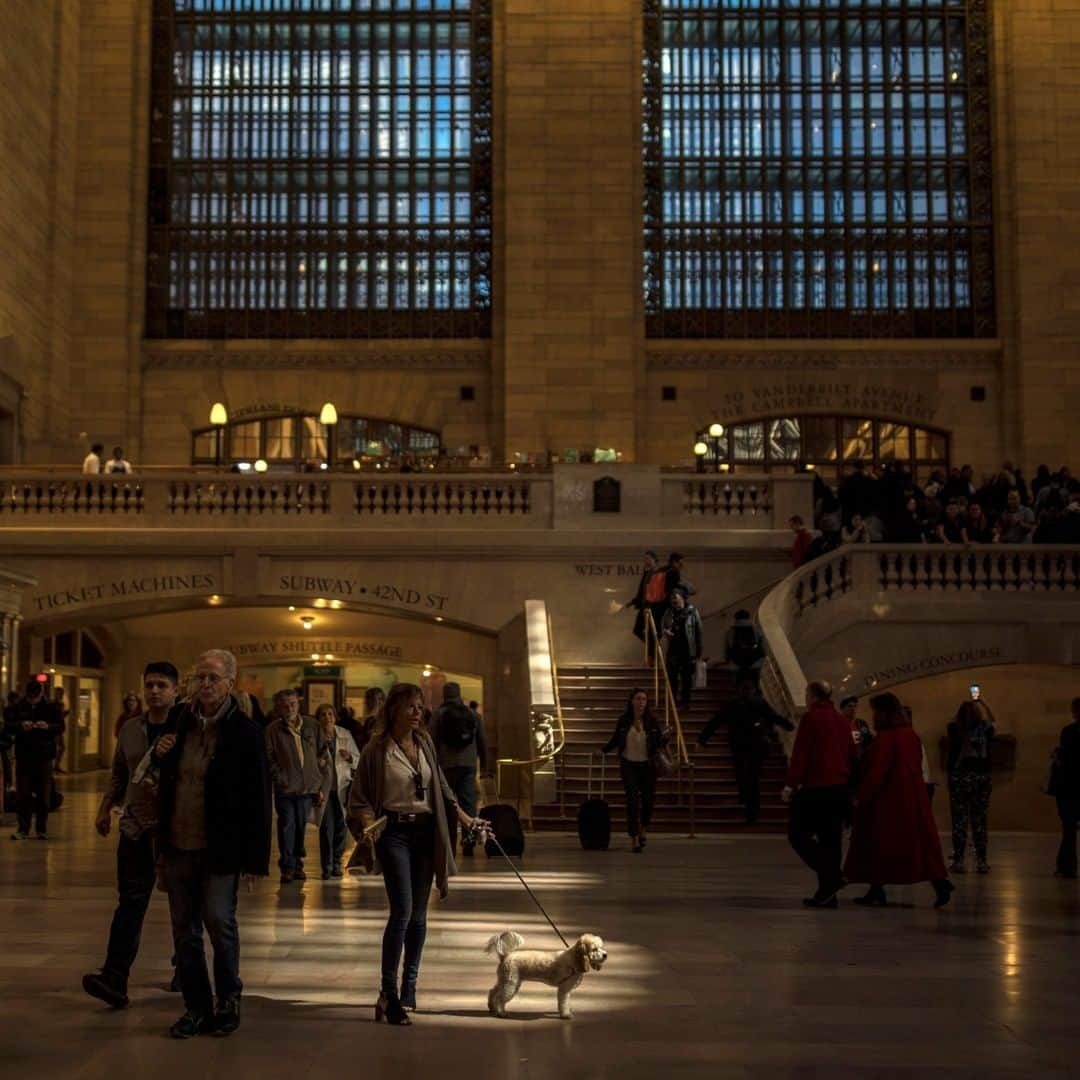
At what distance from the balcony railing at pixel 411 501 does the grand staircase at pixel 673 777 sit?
10.2 feet

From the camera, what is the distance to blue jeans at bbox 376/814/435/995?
7.07 meters

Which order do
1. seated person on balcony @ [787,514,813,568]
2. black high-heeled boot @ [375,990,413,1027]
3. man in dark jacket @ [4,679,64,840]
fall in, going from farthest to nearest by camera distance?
seated person on balcony @ [787,514,813,568] < man in dark jacket @ [4,679,64,840] < black high-heeled boot @ [375,990,413,1027]

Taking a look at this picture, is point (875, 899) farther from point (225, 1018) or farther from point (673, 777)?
point (673, 777)

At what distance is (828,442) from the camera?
101ft

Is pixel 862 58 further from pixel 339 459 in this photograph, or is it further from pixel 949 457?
pixel 339 459

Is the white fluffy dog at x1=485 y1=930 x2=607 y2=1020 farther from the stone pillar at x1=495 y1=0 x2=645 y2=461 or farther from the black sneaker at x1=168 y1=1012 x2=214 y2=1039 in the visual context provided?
the stone pillar at x1=495 y1=0 x2=645 y2=461

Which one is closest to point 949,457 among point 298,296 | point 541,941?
point 298,296

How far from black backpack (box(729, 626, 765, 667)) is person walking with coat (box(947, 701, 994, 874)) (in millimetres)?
5619

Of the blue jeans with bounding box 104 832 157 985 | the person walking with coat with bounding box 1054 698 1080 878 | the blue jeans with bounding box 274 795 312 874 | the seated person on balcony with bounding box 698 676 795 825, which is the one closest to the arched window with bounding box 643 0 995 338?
the seated person on balcony with bounding box 698 676 795 825

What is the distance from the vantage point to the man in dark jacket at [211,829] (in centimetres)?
673

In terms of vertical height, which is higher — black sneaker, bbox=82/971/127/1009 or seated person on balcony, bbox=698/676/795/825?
seated person on balcony, bbox=698/676/795/825

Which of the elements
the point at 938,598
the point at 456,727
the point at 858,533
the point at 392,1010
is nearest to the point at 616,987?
the point at 392,1010

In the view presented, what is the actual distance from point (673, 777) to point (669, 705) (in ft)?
3.24

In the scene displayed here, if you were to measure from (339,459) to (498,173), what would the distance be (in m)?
6.05
